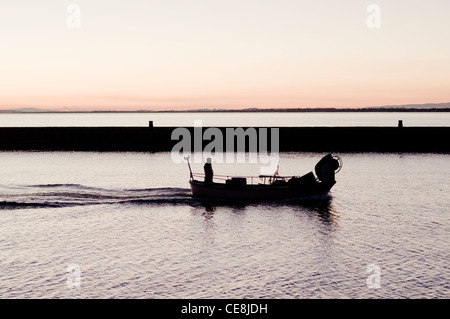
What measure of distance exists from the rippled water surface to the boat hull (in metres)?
0.56

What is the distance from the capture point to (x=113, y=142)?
3086 inches

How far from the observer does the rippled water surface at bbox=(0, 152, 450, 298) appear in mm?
16219

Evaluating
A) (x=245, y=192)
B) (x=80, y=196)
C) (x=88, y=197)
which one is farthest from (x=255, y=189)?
(x=80, y=196)

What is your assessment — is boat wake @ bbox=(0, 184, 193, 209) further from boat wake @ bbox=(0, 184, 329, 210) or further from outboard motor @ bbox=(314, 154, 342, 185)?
outboard motor @ bbox=(314, 154, 342, 185)

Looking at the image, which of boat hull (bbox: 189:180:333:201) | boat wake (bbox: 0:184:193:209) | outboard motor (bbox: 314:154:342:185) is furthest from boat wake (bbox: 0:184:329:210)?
outboard motor (bbox: 314:154:342:185)

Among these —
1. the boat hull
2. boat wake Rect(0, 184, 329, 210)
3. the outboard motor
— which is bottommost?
boat wake Rect(0, 184, 329, 210)

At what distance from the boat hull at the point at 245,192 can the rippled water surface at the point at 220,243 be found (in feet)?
1.84

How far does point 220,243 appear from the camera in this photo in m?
22.0

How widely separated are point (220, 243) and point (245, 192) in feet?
32.0

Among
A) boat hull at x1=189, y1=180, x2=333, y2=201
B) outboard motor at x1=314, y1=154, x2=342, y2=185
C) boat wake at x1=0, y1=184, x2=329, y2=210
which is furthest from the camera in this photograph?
outboard motor at x1=314, y1=154, x2=342, y2=185

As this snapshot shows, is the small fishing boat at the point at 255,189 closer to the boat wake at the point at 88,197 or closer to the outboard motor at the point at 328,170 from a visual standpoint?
the boat wake at the point at 88,197

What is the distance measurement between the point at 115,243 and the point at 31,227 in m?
5.46
